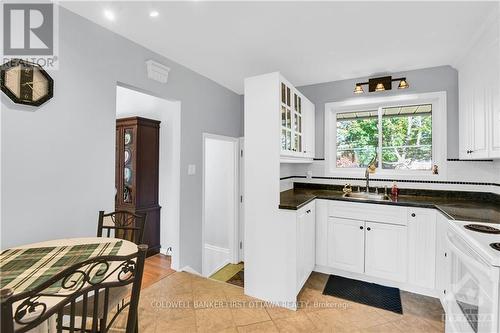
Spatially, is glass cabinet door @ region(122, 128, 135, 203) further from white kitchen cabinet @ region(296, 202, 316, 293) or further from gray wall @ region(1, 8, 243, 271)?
white kitchen cabinet @ region(296, 202, 316, 293)

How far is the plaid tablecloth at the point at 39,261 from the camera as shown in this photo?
107cm

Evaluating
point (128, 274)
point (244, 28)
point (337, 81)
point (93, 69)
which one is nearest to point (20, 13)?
point (93, 69)

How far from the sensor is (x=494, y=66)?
77.0 inches

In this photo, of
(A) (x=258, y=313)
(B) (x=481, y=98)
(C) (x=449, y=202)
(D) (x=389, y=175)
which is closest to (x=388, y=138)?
(D) (x=389, y=175)

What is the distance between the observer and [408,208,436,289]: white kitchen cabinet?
240 cm

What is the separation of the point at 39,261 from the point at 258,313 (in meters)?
1.69

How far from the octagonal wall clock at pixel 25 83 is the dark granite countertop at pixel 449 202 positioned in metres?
2.04

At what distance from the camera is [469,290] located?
4.90 ft

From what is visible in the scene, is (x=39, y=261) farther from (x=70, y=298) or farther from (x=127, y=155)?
(x=127, y=155)

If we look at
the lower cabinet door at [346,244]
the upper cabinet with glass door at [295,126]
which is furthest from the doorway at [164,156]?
the lower cabinet door at [346,244]

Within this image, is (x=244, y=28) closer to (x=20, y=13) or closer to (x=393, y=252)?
(x=20, y=13)

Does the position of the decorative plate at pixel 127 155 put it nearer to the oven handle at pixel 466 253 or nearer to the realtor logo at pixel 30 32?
the realtor logo at pixel 30 32

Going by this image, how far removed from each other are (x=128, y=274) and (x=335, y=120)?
3259 millimetres

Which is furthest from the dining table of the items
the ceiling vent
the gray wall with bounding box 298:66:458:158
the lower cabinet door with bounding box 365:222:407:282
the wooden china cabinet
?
the gray wall with bounding box 298:66:458:158
